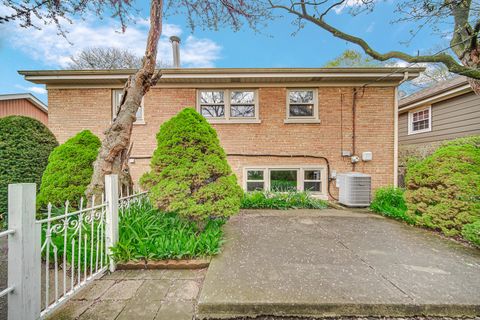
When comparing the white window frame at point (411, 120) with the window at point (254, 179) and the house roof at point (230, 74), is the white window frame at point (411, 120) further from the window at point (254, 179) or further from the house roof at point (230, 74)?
the window at point (254, 179)

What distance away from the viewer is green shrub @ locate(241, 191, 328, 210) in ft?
18.8

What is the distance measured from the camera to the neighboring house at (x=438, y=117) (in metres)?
6.81

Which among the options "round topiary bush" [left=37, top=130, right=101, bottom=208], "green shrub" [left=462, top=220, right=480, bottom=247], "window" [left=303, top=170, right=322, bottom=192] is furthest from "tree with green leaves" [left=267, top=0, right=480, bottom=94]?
"round topiary bush" [left=37, top=130, right=101, bottom=208]

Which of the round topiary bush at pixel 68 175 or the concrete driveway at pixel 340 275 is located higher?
the round topiary bush at pixel 68 175

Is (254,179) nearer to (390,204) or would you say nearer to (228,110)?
(228,110)

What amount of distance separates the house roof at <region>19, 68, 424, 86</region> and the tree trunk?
259 cm

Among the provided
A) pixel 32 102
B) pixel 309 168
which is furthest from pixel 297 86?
pixel 32 102

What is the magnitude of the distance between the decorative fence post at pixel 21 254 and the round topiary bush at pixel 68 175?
2054mm

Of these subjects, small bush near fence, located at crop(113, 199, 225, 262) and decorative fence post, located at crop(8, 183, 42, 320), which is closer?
decorative fence post, located at crop(8, 183, 42, 320)

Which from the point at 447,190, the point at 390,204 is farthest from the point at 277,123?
the point at 447,190

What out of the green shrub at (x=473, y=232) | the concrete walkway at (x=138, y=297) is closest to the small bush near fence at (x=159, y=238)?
the concrete walkway at (x=138, y=297)

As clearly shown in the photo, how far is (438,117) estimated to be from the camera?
25.5 ft

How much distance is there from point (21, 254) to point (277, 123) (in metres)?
6.21

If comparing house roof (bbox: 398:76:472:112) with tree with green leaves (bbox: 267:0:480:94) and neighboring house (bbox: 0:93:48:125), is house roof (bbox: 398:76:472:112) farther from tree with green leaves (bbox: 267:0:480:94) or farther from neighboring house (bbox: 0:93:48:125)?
neighboring house (bbox: 0:93:48:125)
